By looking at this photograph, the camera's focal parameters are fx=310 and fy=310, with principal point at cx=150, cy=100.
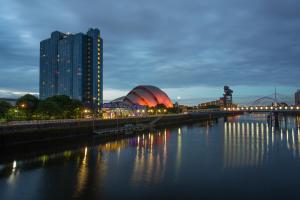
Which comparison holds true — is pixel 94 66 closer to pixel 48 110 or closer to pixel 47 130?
pixel 48 110

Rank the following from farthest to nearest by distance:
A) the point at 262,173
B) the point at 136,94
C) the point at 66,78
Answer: the point at 66,78 → the point at 136,94 → the point at 262,173

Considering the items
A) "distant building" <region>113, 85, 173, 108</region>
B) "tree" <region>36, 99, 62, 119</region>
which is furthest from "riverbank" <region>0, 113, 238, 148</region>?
"distant building" <region>113, 85, 173, 108</region>

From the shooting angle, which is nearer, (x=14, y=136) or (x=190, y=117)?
(x=14, y=136)

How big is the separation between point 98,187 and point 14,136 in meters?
16.4

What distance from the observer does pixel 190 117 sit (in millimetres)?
93562

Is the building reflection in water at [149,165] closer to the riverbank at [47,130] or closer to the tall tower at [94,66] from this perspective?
the riverbank at [47,130]

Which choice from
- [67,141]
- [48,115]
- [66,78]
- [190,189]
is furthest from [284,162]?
[66,78]

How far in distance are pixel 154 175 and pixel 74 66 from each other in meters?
97.4

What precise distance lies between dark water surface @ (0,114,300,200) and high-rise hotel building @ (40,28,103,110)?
8249 centimetres

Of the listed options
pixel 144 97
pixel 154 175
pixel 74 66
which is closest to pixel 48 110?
pixel 154 175

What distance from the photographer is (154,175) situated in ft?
65.2

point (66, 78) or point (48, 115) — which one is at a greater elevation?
point (66, 78)

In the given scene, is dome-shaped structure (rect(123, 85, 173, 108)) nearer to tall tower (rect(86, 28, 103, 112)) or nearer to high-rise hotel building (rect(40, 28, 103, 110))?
high-rise hotel building (rect(40, 28, 103, 110))

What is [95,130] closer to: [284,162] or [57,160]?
[57,160]
